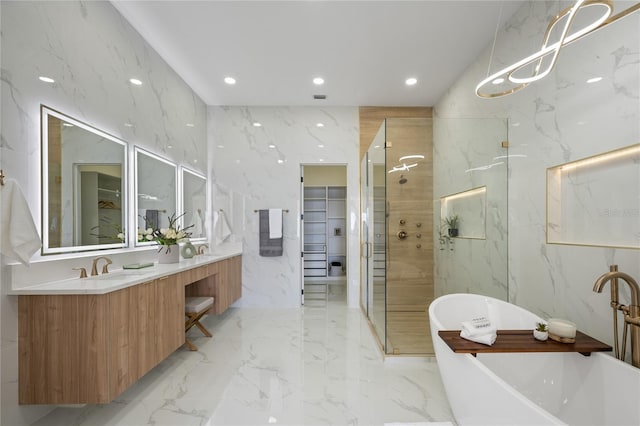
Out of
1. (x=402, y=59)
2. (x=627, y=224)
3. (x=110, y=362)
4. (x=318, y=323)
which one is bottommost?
(x=318, y=323)

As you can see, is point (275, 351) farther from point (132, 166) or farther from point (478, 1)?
point (478, 1)

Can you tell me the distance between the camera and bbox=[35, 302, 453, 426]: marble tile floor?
75.4 inches

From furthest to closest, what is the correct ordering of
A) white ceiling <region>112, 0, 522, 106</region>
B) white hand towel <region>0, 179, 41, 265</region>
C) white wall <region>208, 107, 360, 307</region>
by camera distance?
white wall <region>208, 107, 360, 307</region> < white ceiling <region>112, 0, 522, 106</region> < white hand towel <region>0, 179, 41, 265</region>

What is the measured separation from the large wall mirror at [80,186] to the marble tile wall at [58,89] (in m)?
0.07

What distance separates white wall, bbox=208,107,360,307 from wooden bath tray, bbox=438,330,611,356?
284 centimetres

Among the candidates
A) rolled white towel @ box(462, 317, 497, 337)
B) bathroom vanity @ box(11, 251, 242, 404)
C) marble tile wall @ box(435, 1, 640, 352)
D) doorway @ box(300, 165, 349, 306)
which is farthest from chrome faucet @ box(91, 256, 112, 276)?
doorway @ box(300, 165, 349, 306)

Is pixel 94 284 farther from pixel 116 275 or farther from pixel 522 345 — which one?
pixel 522 345

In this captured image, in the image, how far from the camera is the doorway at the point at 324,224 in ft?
21.1

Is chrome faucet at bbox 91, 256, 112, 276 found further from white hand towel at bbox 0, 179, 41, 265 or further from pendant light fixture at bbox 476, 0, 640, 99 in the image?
pendant light fixture at bbox 476, 0, 640, 99

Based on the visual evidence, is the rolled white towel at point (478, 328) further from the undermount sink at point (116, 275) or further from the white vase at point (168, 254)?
the white vase at point (168, 254)

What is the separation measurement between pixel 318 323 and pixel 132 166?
8.92 ft

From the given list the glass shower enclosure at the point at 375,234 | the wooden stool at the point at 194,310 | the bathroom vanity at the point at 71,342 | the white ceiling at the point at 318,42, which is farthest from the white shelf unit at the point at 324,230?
the bathroom vanity at the point at 71,342

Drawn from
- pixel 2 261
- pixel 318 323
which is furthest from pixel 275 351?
pixel 2 261

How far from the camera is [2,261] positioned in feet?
5.37
